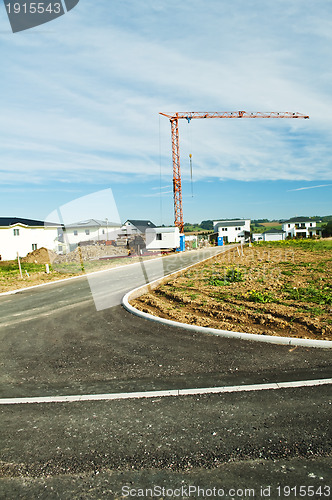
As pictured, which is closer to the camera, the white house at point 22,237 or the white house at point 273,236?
the white house at point 22,237

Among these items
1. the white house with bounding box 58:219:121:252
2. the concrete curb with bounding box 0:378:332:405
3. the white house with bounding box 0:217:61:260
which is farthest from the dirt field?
the white house with bounding box 58:219:121:252

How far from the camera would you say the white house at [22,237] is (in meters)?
39.1

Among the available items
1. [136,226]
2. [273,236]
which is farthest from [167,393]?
[273,236]

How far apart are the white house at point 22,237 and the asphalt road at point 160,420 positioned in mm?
35047

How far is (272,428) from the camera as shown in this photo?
3.99 metres

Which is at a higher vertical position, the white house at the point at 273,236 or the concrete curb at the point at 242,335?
the white house at the point at 273,236

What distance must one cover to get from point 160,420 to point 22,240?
41.3 meters

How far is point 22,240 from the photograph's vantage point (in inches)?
1601

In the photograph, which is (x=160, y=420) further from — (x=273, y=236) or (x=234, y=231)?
(x=273, y=236)

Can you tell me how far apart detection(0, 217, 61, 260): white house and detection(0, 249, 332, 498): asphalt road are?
35047 millimetres

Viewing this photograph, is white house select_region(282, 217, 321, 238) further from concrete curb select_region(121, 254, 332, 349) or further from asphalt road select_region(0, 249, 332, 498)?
asphalt road select_region(0, 249, 332, 498)

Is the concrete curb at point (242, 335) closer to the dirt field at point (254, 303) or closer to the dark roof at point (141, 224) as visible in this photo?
the dirt field at point (254, 303)

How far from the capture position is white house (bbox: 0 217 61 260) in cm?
3909

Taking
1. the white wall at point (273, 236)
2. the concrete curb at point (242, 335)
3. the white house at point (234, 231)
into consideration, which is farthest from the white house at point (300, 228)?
the concrete curb at point (242, 335)
